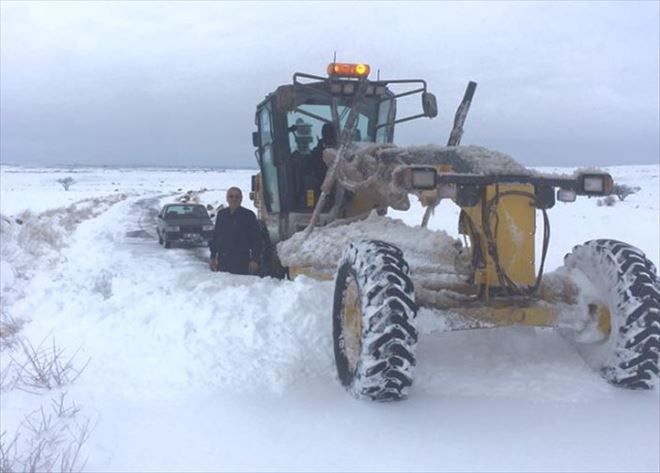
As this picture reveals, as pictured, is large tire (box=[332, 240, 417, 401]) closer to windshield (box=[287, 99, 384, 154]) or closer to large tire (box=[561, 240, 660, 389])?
large tire (box=[561, 240, 660, 389])

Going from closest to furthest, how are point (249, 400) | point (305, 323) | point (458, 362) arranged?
point (249, 400) → point (458, 362) → point (305, 323)

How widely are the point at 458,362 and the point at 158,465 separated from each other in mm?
2572

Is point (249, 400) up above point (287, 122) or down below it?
below

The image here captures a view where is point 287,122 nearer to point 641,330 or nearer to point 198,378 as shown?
point 198,378

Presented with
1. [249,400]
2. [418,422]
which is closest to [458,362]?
[418,422]

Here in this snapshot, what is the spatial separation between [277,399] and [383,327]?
0.92 meters

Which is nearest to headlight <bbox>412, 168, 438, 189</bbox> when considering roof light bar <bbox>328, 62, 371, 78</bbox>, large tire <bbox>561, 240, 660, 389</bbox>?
large tire <bbox>561, 240, 660, 389</bbox>

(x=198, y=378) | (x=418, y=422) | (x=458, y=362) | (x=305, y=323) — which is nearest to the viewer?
(x=418, y=422)

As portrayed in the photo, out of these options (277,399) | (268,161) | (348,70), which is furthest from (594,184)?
(268,161)

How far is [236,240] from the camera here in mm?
8578

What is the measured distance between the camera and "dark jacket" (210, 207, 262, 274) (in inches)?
334

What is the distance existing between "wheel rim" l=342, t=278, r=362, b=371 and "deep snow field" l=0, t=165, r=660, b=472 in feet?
0.90

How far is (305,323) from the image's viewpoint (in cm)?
582

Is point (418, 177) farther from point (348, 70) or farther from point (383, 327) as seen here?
point (348, 70)
